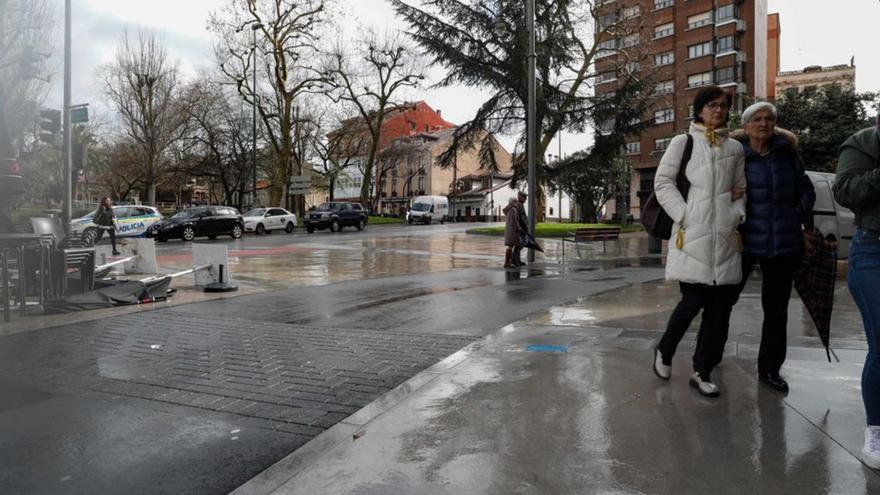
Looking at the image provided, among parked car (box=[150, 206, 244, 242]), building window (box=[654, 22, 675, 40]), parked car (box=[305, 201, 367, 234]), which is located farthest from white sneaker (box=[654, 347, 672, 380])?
building window (box=[654, 22, 675, 40])

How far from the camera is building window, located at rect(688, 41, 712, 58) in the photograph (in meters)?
50.6

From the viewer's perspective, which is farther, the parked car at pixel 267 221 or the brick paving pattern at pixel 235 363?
the parked car at pixel 267 221

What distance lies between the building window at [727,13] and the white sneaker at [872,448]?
54.7 metres

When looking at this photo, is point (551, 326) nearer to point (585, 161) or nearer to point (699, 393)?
point (699, 393)

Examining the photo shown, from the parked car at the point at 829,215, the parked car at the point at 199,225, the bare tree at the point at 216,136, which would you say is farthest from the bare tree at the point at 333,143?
the parked car at the point at 829,215

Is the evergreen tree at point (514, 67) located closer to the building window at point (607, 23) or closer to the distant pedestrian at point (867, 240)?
the building window at point (607, 23)

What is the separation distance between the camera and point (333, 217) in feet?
115

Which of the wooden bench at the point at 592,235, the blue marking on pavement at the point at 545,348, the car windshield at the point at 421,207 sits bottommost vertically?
the blue marking on pavement at the point at 545,348

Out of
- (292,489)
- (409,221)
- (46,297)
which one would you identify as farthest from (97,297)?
(409,221)

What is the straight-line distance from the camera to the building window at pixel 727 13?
161ft

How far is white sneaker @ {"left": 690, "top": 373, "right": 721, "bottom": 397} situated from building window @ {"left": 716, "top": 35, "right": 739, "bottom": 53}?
174ft

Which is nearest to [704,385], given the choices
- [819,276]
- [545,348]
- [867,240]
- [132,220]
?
[819,276]

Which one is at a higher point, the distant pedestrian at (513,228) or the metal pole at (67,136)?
the metal pole at (67,136)

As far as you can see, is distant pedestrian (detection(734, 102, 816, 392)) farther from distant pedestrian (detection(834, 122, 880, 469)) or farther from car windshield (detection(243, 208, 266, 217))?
car windshield (detection(243, 208, 266, 217))
